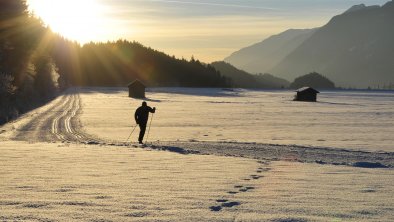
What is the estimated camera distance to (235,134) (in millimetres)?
26016

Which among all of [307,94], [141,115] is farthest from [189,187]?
[307,94]

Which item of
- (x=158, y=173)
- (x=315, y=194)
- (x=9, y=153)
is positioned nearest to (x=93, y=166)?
(x=158, y=173)

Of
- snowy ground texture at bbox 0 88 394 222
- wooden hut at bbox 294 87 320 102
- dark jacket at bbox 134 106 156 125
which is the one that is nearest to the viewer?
snowy ground texture at bbox 0 88 394 222

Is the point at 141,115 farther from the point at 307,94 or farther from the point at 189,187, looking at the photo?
the point at 307,94

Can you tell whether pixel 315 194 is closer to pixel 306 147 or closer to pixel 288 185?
pixel 288 185

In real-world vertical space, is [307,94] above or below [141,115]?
above

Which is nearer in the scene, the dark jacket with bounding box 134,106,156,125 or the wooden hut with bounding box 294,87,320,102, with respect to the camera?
the dark jacket with bounding box 134,106,156,125

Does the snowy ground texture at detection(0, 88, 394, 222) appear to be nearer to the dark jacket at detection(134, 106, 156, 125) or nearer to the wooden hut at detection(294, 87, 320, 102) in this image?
the dark jacket at detection(134, 106, 156, 125)

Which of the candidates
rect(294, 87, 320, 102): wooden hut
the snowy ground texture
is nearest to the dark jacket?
the snowy ground texture

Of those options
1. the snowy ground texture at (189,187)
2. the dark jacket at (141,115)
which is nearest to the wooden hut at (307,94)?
the dark jacket at (141,115)

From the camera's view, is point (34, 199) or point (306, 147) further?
point (306, 147)

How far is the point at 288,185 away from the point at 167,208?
2974mm

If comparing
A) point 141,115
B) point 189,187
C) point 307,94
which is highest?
point 307,94

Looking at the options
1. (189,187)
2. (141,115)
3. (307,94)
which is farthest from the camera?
(307,94)
